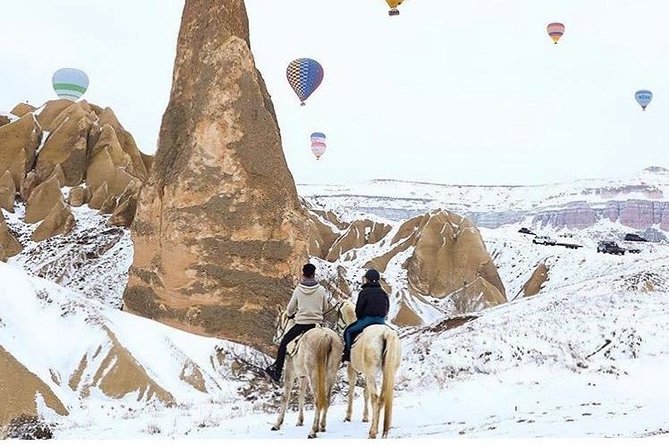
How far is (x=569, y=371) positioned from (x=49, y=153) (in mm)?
29348

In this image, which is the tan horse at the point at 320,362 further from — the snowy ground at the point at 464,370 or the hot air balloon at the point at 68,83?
the hot air balloon at the point at 68,83

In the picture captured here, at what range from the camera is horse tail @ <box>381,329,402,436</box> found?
23.6 feet

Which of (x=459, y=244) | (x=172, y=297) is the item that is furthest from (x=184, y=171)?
(x=459, y=244)

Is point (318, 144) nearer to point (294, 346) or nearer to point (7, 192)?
point (7, 192)

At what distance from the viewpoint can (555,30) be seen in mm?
54500

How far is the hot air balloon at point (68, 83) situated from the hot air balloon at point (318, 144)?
2403 cm

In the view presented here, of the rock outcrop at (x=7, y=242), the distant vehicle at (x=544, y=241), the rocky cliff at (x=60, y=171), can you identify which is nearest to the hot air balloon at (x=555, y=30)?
the distant vehicle at (x=544, y=241)

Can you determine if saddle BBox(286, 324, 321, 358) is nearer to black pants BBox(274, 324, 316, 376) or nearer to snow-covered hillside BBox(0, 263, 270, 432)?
black pants BBox(274, 324, 316, 376)

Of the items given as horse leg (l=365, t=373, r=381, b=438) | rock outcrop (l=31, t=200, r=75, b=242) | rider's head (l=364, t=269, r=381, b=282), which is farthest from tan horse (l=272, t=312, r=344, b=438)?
rock outcrop (l=31, t=200, r=75, b=242)

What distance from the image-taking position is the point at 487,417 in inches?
356

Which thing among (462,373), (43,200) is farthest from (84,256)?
(462,373)

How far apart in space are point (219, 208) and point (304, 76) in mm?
21647

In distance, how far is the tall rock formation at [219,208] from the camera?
17.6m

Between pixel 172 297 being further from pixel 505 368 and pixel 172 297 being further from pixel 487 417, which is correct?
pixel 487 417
